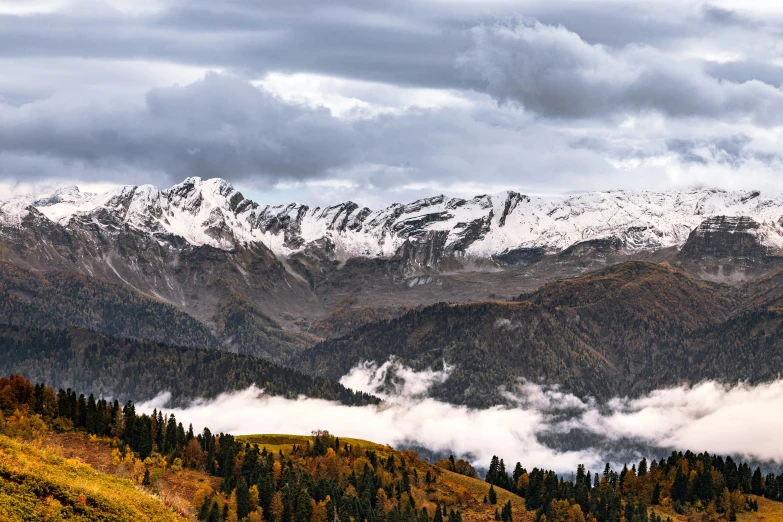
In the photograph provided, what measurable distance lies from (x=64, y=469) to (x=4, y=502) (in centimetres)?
2268

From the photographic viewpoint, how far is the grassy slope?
81.5 m

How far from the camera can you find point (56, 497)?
3346 inches

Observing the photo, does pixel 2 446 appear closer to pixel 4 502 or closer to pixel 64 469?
pixel 64 469

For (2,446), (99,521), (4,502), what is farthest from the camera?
(2,446)

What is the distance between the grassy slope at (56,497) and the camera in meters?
81.5

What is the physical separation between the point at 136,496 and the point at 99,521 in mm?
14761

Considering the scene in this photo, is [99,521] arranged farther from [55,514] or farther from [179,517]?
[179,517]

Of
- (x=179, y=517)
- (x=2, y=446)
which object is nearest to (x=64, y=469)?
(x=2, y=446)

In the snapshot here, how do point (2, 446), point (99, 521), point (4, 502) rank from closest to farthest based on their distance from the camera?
point (4, 502) < point (99, 521) < point (2, 446)

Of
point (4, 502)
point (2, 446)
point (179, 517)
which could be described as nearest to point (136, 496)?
point (179, 517)

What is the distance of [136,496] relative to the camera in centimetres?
9981

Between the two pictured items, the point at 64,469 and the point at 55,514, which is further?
the point at 64,469

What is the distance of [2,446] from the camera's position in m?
98.9

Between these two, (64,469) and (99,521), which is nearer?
(99,521)
